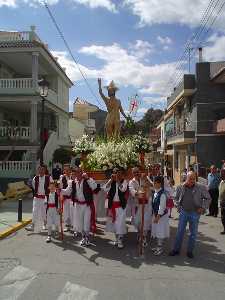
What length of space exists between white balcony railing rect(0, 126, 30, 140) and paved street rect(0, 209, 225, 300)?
1639 cm

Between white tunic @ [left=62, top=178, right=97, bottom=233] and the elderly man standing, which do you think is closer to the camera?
white tunic @ [left=62, top=178, right=97, bottom=233]

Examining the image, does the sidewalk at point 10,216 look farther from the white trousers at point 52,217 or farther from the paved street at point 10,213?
the white trousers at point 52,217

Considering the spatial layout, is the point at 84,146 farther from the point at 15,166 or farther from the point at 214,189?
the point at 15,166

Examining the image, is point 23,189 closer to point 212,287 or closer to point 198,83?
point 198,83

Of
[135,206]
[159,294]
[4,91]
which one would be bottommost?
[159,294]

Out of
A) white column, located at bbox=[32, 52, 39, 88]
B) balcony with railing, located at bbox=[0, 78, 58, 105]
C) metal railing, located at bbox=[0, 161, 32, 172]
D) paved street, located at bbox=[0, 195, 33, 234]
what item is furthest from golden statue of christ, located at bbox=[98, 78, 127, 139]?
balcony with railing, located at bbox=[0, 78, 58, 105]

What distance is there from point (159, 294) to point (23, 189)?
17.2 meters

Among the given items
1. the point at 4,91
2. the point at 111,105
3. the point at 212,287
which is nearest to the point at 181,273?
the point at 212,287

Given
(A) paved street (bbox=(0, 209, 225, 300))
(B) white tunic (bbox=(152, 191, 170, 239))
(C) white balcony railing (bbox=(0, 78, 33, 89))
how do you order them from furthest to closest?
(C) white balcony railing (bbox=(0, 78, 33, 89))
(B) white tunic (bbox=(152, 191, 170, 239))
(A) paved street (bbox=(0, 209, 225, 300))

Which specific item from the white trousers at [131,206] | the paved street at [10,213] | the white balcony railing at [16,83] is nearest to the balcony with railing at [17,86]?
the white balcony railing at [16,83]

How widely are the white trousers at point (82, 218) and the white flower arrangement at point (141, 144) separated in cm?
334

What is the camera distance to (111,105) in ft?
51.0

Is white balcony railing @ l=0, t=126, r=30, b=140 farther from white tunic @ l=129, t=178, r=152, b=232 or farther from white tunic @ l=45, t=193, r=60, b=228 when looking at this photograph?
white tunic @ l=129, t=178, r=152, b=232

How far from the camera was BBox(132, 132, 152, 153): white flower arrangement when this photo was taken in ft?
46.1
